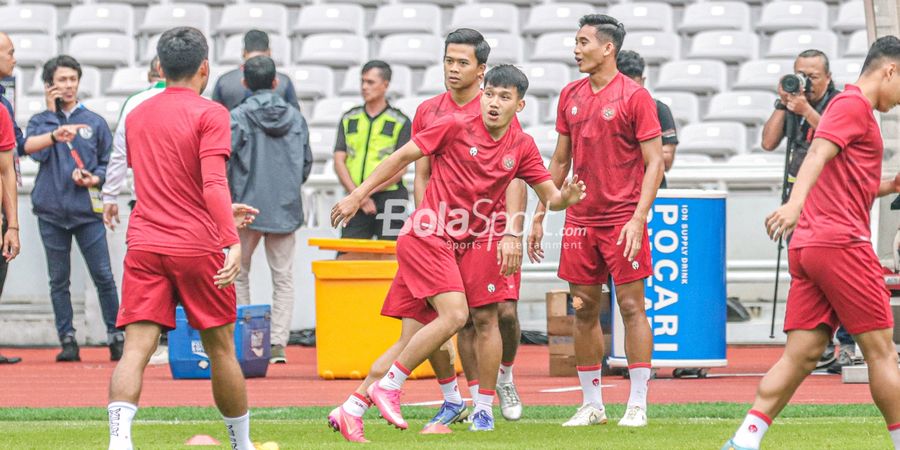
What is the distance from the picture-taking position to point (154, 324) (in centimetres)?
620

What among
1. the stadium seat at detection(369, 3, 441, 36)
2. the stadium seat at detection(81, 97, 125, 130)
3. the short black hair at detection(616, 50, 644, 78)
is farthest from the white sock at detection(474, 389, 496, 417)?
the stadium seat at detection(369, 3, 441, 36)

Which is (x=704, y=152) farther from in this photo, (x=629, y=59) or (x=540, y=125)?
(x=629, y=59)

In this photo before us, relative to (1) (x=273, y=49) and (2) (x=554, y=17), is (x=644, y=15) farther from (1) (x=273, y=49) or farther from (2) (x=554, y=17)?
(1) (x=273, y=49)

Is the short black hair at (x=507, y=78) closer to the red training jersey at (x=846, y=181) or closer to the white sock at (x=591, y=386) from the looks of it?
the white sock at (x=591, y=386)

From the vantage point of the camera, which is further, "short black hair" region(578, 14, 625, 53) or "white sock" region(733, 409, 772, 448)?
"short black hair" region(578, 14, 625, 53)

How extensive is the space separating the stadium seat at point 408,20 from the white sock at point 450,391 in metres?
10.4

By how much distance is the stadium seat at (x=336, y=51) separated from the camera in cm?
1766

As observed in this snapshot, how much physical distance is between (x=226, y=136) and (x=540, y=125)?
32.6 ft

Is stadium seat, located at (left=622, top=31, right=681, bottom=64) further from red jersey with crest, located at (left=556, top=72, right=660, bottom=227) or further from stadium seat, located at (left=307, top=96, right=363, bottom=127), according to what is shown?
red jersey with crest, located at (left=556, top=72, right=660, bottom=227)

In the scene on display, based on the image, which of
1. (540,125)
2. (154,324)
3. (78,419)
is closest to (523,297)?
(540,125)

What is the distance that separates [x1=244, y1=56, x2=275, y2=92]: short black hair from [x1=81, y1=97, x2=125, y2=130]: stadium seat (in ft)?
16.5

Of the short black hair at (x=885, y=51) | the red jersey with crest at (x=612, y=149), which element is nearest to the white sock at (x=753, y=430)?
the short black hair at (x=885, y=51)

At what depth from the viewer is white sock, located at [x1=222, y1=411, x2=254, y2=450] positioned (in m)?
6.40

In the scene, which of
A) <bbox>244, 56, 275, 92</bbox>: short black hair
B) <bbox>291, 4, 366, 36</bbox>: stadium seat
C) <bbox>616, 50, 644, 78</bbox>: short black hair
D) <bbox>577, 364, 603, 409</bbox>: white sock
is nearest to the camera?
<bbox>577, 364, 603, 409</bbox>: white sock
